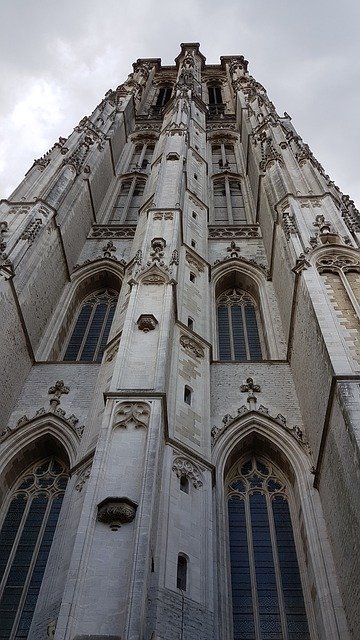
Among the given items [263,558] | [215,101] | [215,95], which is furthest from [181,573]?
[215,95]

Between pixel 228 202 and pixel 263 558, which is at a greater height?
pixel 228 202

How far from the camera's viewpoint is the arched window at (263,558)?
30.1ft

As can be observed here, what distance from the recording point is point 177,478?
9.60 m

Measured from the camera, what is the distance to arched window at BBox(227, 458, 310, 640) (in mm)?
9164

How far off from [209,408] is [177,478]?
→ 92.0 inches

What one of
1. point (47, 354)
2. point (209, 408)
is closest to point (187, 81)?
point (47, 354)

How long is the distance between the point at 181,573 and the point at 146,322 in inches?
195

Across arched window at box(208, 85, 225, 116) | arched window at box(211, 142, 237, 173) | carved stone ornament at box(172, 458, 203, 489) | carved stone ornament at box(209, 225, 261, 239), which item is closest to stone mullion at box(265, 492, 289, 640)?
carved stone ornament at box(172, 458, 203, 489)

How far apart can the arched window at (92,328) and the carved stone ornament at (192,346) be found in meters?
2.41

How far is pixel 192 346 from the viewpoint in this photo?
13.0 metres

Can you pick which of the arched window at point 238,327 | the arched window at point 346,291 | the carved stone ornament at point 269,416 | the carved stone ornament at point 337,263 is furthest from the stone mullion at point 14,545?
the carved stone ornament at point 337,263

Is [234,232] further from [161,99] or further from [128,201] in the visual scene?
[161,99]

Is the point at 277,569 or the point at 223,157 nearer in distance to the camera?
the point at 277,569

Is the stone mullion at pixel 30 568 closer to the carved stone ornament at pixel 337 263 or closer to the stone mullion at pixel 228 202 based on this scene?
the carved stone ornament at pixel 337 263
